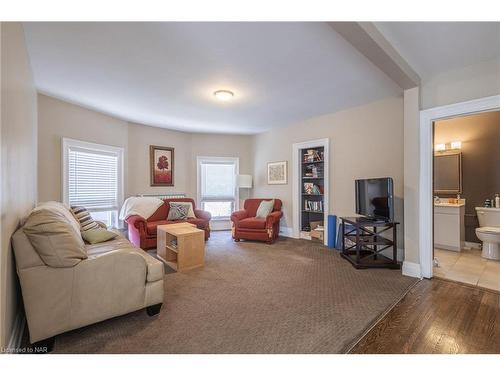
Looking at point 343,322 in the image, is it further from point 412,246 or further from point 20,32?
point 20,32

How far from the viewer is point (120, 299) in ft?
5.98

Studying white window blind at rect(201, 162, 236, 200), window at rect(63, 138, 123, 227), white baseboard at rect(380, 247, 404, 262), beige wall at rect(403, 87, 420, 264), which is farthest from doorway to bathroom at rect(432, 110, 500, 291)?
window at rect(63, 138, 123, 227)

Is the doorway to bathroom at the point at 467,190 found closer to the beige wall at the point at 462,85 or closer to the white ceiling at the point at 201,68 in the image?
the beige wall at the point at 462,85

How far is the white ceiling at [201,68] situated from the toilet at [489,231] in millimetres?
2441

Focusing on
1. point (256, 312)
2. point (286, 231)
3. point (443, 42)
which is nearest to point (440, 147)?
point (443, 42)

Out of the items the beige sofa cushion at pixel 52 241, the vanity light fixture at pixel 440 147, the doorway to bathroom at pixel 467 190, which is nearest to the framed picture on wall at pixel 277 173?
the doorway to bathroom at pixel 467 190

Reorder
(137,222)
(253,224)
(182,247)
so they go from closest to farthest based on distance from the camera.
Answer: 1. (182,247)
2. (137,222)
3. (253,224)

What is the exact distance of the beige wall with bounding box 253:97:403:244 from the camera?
3438 mm

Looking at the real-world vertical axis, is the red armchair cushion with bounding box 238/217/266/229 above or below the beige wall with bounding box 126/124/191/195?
below

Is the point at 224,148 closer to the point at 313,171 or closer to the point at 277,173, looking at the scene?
the point at 277,173

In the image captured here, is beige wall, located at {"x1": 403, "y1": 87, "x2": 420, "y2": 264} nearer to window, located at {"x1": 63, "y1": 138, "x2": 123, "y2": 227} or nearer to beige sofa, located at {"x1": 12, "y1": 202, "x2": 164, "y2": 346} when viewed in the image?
beige sofa, located at {"x1": 12, "y1": 202, "x2": 164, "y2": 346}

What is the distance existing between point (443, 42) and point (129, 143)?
504 cm

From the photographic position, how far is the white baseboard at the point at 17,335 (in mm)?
1499

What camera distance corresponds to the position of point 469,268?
10.0 feet
